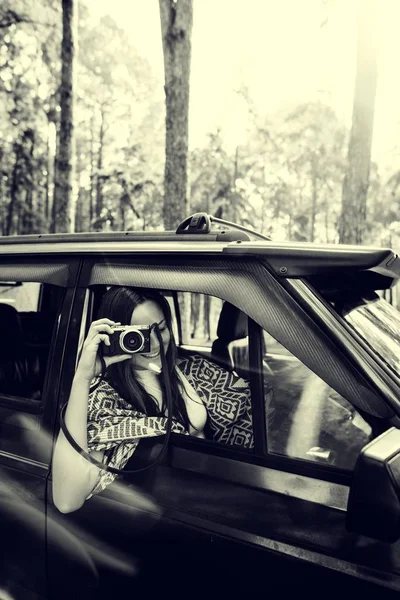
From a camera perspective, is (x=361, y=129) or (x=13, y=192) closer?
(x=361, y=129)

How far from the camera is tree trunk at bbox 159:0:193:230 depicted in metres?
7.71

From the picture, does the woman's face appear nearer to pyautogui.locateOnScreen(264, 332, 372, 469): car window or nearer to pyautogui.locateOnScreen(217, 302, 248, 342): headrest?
pyautogui.locateOnScreen(264, 332, 372, 469): car window

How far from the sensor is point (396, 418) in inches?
61.8

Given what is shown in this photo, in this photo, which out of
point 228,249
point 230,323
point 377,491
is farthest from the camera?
point 230,323

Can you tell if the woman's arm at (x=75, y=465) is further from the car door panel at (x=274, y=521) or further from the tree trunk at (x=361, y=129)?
the tree trunk at (x=361, y=129)

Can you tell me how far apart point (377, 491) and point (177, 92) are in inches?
287

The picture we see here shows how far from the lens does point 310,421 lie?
2.26 metres

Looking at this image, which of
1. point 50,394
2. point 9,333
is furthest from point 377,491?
point 9,333

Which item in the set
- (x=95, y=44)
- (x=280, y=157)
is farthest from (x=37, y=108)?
(x=280, y=157)

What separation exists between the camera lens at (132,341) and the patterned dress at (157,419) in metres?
0.30

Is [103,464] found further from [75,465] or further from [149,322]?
[149,322]

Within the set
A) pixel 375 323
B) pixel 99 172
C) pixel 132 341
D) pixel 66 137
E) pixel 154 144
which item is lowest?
pixel 132 341

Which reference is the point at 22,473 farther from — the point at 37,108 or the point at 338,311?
the point at 37,108

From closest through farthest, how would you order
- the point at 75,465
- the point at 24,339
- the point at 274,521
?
the point at 274,521 → the point at 75,465 → the point at 24,339
